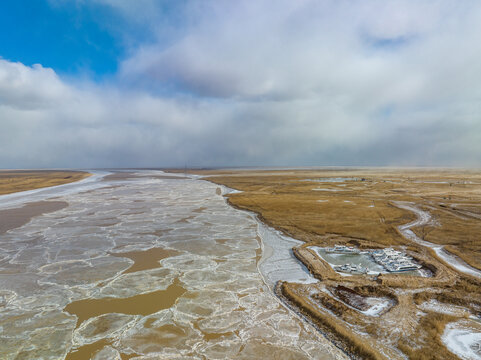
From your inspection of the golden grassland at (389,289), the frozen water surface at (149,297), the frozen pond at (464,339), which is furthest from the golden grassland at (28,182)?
the frozen pond at (464,339)

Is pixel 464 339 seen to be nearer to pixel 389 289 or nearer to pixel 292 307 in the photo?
pixel 389 289

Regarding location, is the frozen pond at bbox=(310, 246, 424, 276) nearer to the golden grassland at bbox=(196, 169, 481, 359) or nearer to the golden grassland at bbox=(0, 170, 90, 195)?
the golden grassland at bbox=(196, 169, 481, 359)

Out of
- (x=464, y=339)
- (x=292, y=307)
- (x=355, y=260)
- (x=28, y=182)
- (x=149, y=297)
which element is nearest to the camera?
(x=464, y=339)

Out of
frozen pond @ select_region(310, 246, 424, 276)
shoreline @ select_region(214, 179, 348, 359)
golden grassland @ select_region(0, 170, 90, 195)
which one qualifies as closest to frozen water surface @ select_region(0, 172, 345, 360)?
shoreline @ select_region(214, 179, 348, 359)

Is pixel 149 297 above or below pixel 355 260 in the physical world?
above

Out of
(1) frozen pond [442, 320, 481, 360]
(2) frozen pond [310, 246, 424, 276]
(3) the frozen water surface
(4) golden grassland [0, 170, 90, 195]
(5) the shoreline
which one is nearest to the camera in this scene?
(1) frozen pond [442, 320, 481, 360]

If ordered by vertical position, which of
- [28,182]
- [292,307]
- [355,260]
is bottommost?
[355,260]

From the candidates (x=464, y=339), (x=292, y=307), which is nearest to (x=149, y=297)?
(x=292, y=307)

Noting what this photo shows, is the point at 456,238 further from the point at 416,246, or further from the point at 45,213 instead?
the point at 45,213

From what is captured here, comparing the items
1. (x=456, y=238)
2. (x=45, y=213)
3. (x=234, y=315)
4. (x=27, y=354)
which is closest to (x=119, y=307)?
(x=27, y=354)
